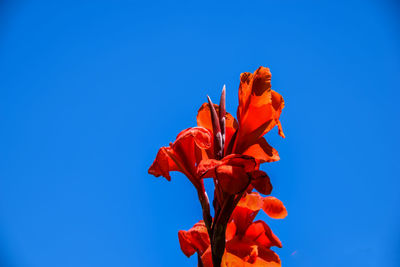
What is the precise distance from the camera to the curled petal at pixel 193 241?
1.51 m

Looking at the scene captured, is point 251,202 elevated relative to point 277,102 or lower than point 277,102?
lower

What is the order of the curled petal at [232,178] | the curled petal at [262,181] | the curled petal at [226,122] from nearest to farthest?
1. the curled petal at [232,178]
2. the curled petal at [262,181]
3. the curled petal at [226,122]

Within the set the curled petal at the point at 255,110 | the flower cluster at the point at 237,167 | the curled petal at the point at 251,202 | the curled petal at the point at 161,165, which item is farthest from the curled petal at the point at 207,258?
the curled petal at the point at 255,110

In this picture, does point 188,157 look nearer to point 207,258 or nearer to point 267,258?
point 207,258

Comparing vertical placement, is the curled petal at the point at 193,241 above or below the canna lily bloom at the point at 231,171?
below

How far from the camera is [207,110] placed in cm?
167

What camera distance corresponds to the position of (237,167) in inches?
48.7

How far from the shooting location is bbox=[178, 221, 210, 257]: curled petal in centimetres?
151

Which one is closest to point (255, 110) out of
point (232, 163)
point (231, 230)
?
point (232, 163)

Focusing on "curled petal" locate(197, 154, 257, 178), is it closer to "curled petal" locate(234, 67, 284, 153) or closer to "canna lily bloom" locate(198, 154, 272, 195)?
"canna lily bloom" locate(198, 154, 272, 195)

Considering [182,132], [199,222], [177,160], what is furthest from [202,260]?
[182,132]

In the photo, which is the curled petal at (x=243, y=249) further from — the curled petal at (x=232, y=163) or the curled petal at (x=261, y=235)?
the curled petal at (x=232, y=163)

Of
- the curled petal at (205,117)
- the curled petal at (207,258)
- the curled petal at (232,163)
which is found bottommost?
the curled petal at (207,258)

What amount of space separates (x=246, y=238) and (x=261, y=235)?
7cm
